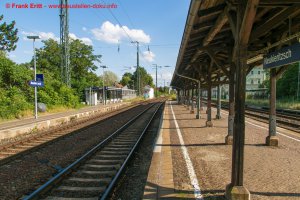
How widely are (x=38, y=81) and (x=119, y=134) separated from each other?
909cm

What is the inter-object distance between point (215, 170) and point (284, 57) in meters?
2.72

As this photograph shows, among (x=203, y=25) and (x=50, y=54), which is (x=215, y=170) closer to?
(x=203, y=25)

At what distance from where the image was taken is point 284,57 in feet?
16.5

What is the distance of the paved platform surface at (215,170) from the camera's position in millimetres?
5008

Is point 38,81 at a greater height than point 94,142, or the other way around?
point 38,81

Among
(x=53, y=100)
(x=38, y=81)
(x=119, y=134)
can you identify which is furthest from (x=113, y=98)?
(x=119, y=134)

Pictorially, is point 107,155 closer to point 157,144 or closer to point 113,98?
point 157,144

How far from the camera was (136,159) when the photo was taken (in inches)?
341

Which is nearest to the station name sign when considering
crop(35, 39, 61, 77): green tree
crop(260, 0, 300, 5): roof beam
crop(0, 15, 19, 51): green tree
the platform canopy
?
the platform canopy

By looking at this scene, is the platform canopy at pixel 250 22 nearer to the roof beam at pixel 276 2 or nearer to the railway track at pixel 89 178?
the roof beam at pixel 276 2

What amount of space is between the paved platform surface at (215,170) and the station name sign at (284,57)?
2.15 m

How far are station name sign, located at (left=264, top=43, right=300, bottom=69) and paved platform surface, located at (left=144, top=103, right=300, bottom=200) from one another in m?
2.15

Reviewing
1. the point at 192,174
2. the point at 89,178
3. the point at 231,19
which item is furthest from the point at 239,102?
the point at 89,178

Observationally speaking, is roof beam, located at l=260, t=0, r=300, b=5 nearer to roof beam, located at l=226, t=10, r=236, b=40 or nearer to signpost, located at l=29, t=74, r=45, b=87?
roof beam, located at l=226, t=10, r=236, b=40
